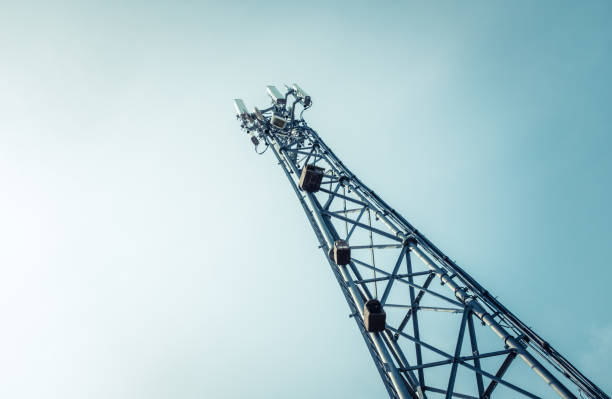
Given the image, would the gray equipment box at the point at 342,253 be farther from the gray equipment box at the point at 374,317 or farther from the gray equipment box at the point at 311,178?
the gray equipment box at the point at 311,178

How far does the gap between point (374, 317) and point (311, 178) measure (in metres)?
4.04

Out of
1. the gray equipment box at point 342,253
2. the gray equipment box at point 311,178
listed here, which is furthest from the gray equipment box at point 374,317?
the gray equipment box at point 311,178

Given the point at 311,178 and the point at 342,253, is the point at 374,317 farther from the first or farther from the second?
the point at 311,178

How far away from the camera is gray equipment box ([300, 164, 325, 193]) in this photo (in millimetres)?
8359

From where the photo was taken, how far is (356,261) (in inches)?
278

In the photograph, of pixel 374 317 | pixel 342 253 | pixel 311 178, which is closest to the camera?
pixel 374 317

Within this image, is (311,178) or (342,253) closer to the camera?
(342,253)

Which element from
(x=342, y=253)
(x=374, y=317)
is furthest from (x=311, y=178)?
(x=374, y=317)

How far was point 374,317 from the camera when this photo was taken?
551 centimetres

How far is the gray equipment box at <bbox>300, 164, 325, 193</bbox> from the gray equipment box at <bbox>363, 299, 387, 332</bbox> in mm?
3707

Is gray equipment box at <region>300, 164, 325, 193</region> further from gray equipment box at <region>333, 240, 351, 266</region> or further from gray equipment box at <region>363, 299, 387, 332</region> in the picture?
gray equipment box at <region>363, 299, 387, 332</region>

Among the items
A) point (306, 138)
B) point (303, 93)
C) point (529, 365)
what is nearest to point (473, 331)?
Answer: point (529, 365)

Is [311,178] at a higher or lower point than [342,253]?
higher

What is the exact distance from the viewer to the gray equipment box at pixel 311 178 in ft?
27.4
